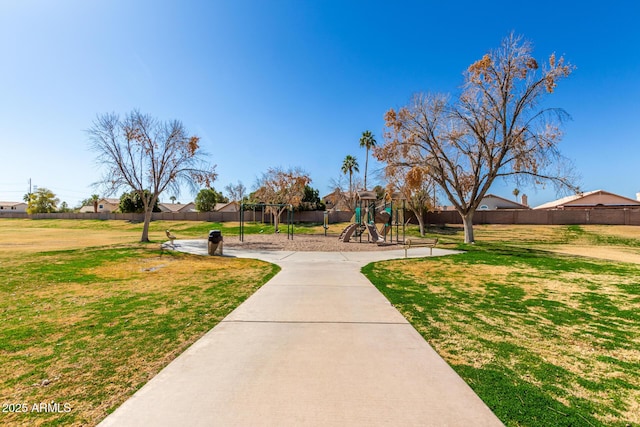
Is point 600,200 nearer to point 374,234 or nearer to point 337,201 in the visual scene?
point 337,201

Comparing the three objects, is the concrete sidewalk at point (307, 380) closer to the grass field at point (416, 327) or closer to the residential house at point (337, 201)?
the grass field at point (416, 327)

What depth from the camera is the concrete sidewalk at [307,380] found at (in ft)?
8.35

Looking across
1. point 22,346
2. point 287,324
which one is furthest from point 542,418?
point 22,346

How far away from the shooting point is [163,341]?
427 centimetres

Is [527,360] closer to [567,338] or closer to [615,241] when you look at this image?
[567,338]

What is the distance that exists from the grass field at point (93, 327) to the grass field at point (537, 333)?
144 inches

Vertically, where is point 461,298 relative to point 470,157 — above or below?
below

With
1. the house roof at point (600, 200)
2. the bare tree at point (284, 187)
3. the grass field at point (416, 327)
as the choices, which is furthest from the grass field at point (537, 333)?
the house roof at point (600, 200)

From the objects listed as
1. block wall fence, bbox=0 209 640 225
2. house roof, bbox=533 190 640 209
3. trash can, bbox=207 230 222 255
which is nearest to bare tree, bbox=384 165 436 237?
block wall fence, bbox=0 209 640 225

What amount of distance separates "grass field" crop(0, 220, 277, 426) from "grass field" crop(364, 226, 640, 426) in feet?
12.0

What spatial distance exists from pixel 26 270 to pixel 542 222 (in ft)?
149

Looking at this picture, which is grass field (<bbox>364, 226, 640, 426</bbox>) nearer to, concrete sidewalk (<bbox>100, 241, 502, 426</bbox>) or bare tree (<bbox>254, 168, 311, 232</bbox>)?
concrete sidewalk (<bbox>100, 241, 502, 426</bbox>)

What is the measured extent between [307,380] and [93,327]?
4049 millimetres

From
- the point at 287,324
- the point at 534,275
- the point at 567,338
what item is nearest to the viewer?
the point at 567,338
